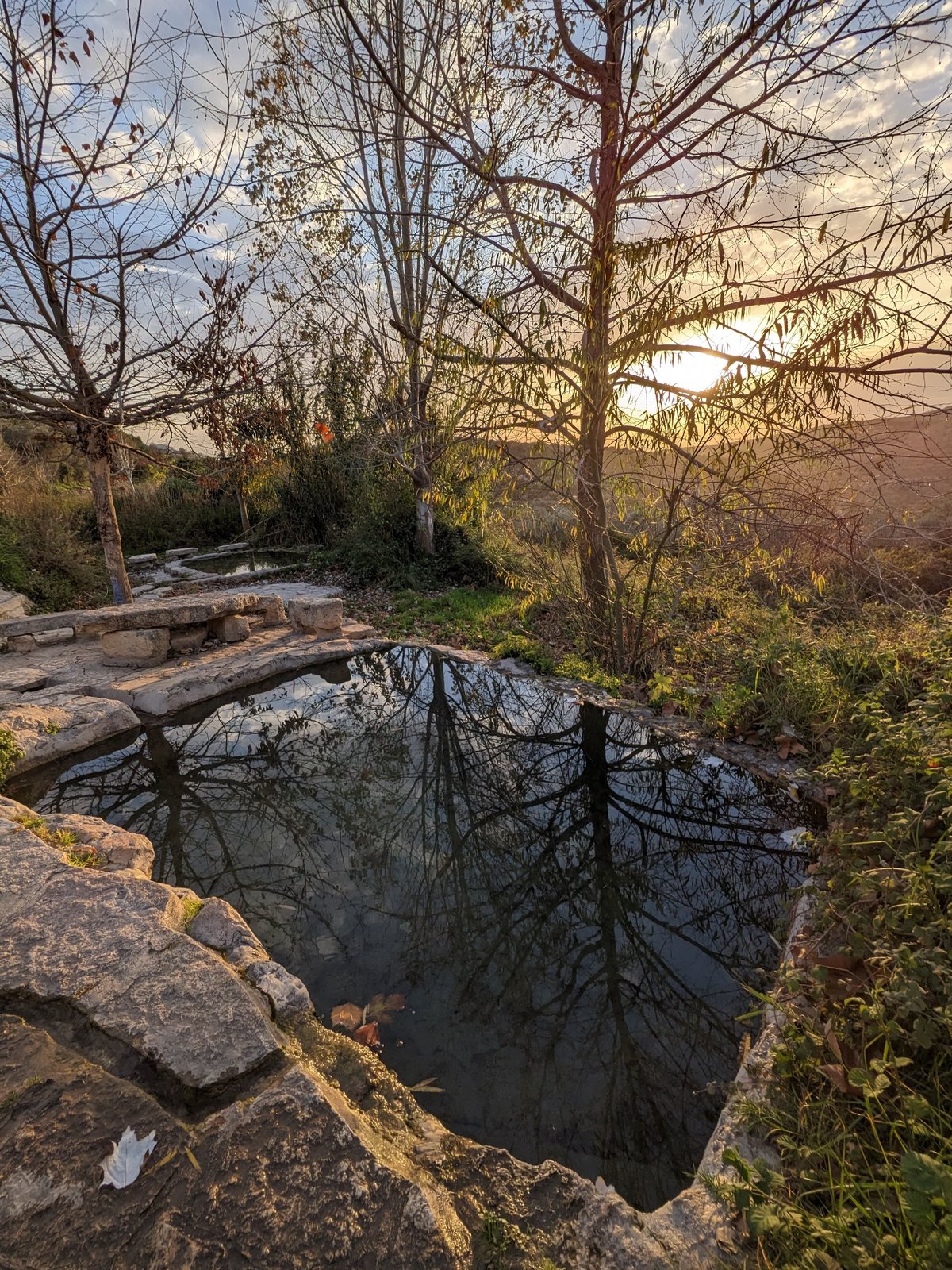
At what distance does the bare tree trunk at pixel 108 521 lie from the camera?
19.2 ft

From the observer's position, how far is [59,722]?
4359mm

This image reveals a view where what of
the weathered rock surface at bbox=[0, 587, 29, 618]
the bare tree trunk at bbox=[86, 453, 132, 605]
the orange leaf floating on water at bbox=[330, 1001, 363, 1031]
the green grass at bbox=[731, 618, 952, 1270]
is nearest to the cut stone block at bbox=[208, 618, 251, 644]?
the bare tree trunk at bbox=[86, 453, 132, 605]

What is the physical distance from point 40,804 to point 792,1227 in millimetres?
4265

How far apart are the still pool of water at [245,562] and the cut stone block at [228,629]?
449cm

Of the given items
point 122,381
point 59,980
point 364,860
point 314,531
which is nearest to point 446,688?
point 364,860

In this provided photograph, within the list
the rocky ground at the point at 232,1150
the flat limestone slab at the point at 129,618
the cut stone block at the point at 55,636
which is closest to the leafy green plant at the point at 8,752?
the flat limestone slab at the point at 129,618

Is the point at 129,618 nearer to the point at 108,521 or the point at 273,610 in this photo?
the point at 108,521

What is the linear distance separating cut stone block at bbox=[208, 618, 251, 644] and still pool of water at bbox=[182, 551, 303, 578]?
449 cm

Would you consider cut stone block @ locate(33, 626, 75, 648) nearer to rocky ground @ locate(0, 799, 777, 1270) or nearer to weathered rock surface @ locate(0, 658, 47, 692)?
weathered rock surface @ locate(0, 658, 47, 692)

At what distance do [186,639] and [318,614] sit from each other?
143 centimetres

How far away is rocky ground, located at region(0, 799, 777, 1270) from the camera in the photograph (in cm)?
128

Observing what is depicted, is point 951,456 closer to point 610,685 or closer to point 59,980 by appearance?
point 610,685

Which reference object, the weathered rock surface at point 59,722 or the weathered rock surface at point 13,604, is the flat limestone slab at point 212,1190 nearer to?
the weathered rock surface at point 59,722

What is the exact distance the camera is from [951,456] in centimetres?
303
